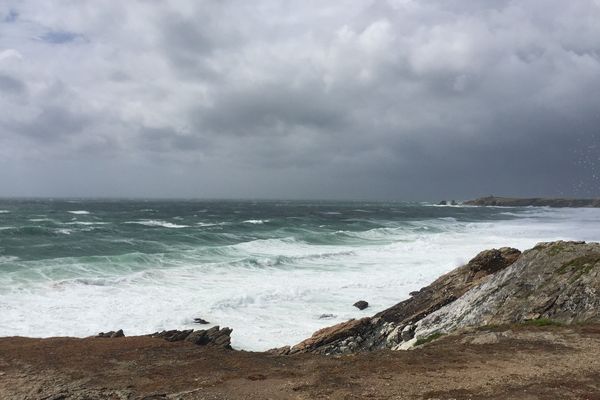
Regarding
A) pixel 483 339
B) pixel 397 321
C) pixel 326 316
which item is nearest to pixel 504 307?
pixel 483 339

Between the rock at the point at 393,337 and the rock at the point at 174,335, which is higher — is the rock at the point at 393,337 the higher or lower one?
the higher one

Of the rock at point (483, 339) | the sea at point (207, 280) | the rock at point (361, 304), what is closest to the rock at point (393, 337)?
the rock at point (483, 339)

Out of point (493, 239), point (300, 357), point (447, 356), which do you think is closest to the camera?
point (447, 356)

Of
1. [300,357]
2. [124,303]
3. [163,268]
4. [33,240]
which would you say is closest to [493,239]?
[163,268]

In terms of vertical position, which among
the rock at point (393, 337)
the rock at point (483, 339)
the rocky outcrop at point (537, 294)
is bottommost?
the rock at point (393, 337)

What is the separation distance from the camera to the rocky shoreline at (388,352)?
8422mm

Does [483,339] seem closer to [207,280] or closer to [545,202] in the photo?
[207,280]

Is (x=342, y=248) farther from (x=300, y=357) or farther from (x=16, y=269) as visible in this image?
(x=300, y=357)

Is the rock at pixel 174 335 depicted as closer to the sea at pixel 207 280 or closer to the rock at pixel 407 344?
the sea at pixel 207 280

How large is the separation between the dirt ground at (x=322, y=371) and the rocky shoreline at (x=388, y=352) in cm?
3

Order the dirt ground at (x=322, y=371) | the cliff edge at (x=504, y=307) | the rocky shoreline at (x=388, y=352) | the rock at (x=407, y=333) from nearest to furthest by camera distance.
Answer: the dirt ground at (x=322, y=371) → the rocky shoreline at (x=388, y=352) → the cliff edge at (x=504, y=307) → the rock at (x=407, y=333)

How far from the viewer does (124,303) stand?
2078 centimetres

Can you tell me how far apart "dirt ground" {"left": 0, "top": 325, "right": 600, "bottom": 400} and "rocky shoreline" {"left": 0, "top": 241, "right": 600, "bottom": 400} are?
0.03m

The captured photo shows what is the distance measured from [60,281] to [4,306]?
5.36 meters
